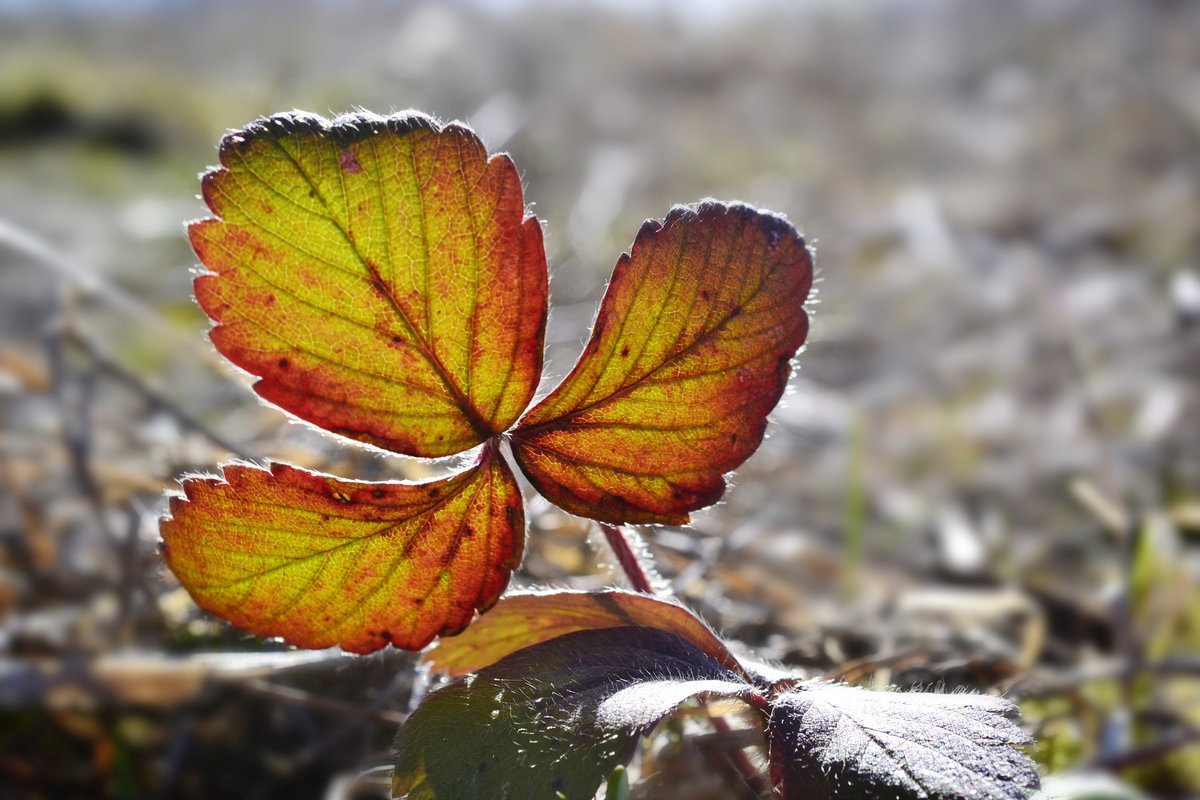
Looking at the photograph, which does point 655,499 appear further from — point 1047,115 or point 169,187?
point 169,187

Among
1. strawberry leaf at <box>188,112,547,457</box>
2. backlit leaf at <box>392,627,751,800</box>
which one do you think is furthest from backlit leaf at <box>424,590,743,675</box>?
strawberry leaf at <box>188,112,547,457</box>

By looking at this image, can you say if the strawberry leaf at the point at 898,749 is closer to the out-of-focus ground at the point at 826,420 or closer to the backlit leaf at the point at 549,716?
the backlit leaf at the point at 549,716

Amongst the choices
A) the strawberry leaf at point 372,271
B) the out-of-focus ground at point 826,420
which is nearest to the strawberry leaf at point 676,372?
the strawberry leaf at point 372,271

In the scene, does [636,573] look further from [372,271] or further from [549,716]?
[372,271]

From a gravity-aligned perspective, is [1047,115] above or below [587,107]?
below

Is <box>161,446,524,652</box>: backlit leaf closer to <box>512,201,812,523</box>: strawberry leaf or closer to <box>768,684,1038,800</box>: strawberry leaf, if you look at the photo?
<box>512,201,812,523</box>: strawberry leaf

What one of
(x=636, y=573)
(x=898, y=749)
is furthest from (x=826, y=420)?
(x=898, y=749)

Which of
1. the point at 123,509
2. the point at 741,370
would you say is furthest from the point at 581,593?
the point at 123,509
